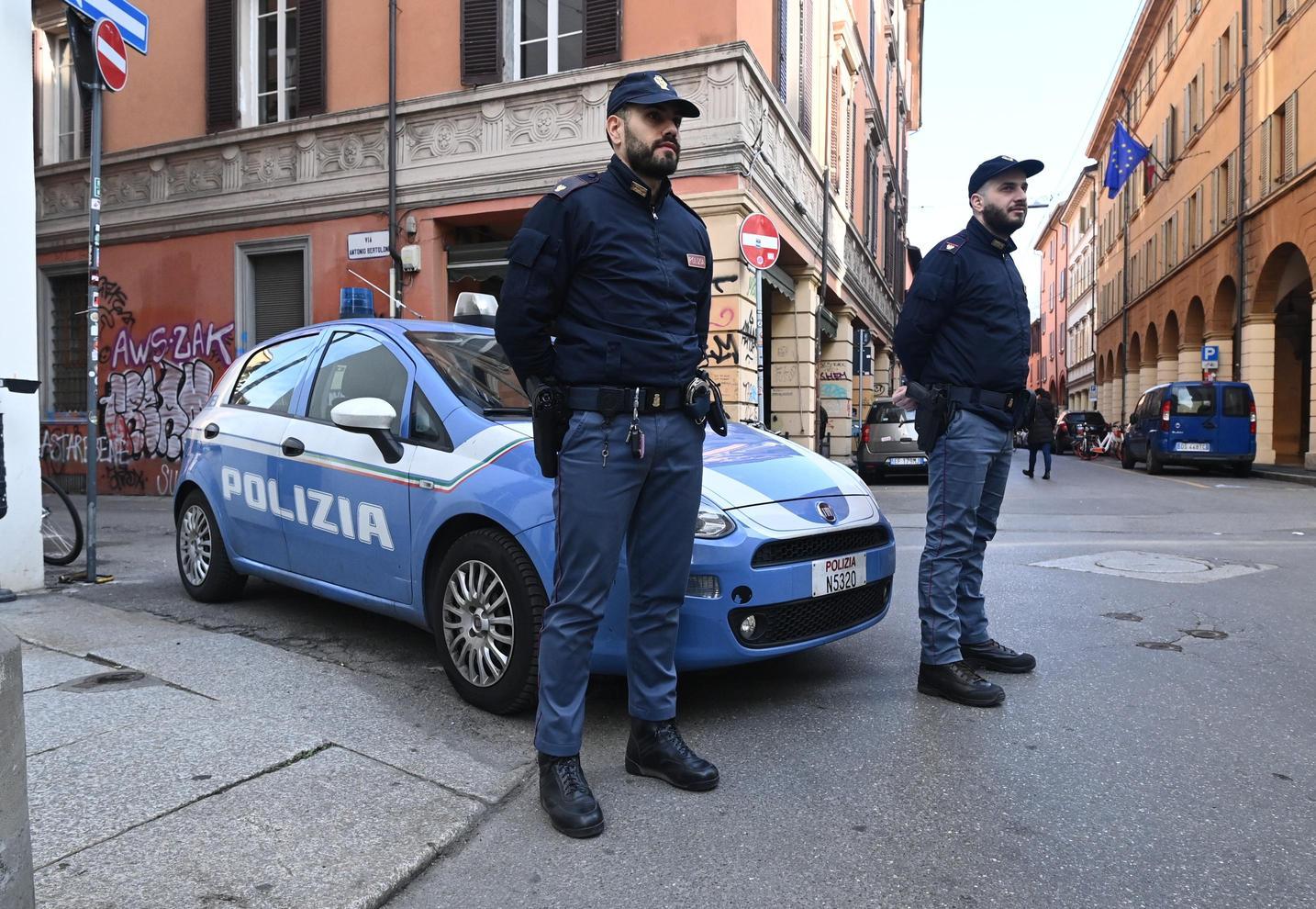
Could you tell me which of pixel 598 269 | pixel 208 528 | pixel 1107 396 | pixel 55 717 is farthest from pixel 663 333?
pixel 1107 396

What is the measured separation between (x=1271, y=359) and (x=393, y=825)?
27754 millimetres

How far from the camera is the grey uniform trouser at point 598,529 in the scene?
2.77m

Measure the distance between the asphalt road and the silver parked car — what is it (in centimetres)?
1038


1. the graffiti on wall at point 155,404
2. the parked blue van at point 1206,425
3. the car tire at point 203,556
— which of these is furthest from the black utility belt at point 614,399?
the parked blue van at point 1206,425

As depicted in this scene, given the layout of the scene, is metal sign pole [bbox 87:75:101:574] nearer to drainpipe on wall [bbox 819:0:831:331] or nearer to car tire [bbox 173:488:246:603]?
car tire [bbox 173:488:246:603]

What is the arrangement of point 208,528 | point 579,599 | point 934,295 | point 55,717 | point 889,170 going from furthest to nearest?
point 889,170 → point 208,528 → point 934,295 → point 55,717 → point 579,599

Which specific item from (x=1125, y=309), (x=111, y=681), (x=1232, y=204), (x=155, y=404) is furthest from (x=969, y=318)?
(x=1125, y=309)

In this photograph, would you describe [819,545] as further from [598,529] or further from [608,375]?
[608,375]

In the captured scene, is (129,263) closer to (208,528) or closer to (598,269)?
(208,528)

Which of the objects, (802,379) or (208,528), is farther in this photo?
(802,379)

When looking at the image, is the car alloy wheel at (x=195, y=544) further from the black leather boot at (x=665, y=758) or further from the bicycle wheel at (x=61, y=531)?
the black leather boot at (x=665, y=758)

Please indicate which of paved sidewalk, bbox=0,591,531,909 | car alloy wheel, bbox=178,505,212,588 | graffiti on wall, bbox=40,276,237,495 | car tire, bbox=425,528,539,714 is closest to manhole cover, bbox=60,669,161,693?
paved sidewalk, bbox=0,591,531,909

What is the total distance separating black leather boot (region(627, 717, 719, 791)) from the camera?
2.93m

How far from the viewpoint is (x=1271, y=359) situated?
2481 cm
